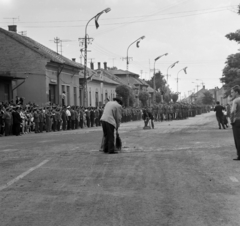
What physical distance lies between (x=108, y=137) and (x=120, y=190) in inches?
265

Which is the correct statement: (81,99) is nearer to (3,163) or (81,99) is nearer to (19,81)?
(19,81)

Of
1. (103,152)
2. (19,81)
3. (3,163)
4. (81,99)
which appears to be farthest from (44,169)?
(81,99)

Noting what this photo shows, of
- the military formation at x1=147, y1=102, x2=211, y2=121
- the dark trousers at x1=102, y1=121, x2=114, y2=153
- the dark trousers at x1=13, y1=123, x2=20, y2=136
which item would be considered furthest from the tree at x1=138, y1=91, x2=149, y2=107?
the dark trousers at x1=102, y1=121, x2=114, y2=153

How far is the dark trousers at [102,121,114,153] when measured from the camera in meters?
15.0

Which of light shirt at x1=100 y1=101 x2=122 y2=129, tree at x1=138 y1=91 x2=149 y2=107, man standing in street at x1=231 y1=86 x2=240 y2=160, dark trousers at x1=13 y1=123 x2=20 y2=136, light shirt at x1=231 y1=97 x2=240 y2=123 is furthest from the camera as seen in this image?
tree at x1=138 y1=91 x2=149 y2=107

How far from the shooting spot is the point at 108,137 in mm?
15094

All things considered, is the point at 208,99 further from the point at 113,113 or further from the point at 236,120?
the point at 236,120

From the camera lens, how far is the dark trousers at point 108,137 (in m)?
15.0

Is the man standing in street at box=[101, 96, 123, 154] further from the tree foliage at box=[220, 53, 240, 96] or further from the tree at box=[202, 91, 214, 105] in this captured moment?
the tree at box=[202, 91, 214, 105]

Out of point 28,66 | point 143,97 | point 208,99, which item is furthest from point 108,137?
point 208,99

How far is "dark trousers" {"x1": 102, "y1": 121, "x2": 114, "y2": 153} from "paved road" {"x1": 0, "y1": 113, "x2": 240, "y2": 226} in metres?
1.09

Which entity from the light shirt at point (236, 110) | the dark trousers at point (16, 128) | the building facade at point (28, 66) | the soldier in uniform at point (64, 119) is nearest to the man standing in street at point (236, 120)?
the light shirt at point (236, 110)

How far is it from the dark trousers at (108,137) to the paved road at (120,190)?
3.59ft

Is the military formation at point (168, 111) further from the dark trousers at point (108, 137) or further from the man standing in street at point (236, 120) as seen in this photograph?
the man standing in street at point (236, 120)
